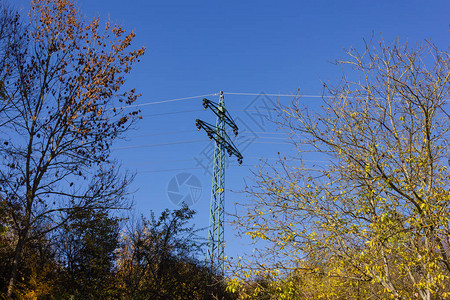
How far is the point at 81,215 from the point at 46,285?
738cm

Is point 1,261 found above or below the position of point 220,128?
below

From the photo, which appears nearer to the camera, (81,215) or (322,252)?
(322,252)

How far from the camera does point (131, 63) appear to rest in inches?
435

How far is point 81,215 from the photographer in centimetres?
1062

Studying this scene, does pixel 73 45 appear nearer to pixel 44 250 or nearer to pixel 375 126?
pixel 375 126

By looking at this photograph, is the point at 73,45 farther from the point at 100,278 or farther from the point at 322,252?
the point at 100,278

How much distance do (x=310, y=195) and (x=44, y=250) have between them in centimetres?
1924

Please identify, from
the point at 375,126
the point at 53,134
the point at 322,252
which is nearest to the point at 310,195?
the point at 322,252

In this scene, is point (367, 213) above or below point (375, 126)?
below

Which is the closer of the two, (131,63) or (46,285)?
(131,63)

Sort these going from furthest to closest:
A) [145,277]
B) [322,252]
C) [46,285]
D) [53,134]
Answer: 1. [145,277]
2. [46,285]
3. [53,134]
4. [322,252]

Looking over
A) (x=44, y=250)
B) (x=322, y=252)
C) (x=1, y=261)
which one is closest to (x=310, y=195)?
(x=322, y=252)

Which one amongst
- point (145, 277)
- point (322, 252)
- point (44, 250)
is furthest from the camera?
point (44, 250)

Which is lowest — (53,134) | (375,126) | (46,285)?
(46,285)
